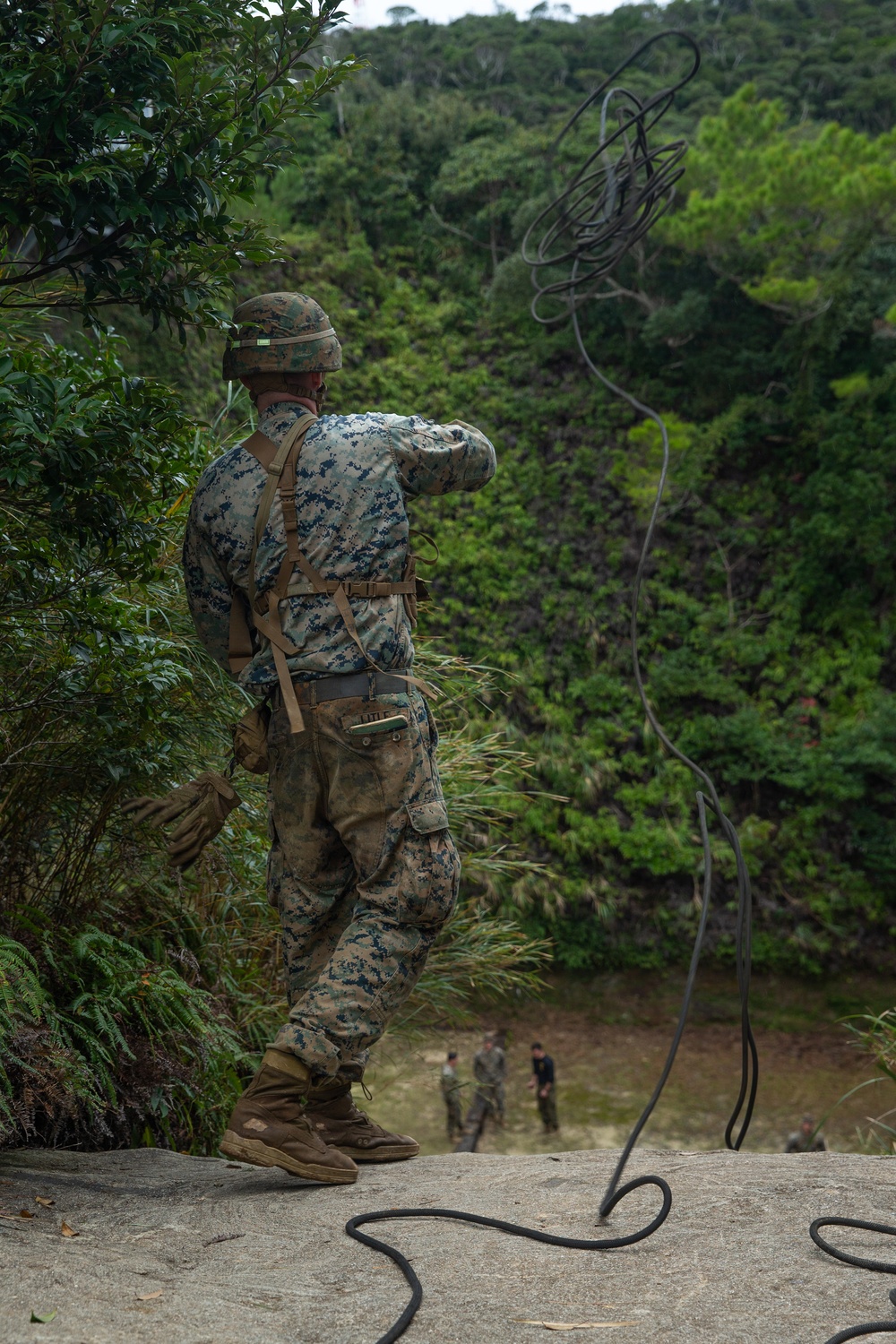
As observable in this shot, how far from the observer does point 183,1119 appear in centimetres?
267

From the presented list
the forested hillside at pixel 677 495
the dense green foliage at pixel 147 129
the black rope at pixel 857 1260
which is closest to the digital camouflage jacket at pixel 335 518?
the dense green foliage at pixel 147 129

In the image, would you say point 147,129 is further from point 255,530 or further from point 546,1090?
point 546,1090

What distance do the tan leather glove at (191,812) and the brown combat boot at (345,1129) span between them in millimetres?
565

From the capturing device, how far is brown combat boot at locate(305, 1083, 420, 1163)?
2.15m

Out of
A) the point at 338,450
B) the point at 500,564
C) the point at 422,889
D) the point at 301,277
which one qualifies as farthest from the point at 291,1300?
the point at 301,277

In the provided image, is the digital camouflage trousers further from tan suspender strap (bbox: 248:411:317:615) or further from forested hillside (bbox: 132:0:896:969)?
forested hillside (bbox: 132:0:896:969)

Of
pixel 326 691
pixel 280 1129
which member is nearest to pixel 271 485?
pixel 326 691

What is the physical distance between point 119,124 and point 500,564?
9541 millimetres

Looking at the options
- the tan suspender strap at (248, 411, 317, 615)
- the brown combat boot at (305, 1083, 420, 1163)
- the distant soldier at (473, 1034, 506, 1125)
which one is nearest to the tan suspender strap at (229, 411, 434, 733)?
the tan suspender strap at (248, 411, 317, 615)

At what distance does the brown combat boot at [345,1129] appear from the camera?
2.15m

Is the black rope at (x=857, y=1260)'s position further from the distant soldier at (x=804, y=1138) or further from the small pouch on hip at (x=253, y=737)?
the distant soldier at (x=804, y=1138)

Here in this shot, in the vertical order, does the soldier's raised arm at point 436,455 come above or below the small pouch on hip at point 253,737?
above

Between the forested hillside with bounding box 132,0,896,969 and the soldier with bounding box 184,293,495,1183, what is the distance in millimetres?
6808

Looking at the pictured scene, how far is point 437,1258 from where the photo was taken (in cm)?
151
